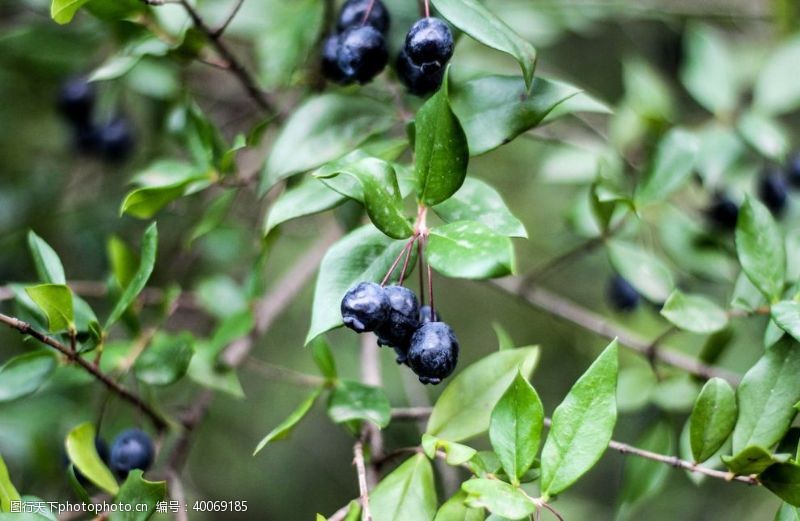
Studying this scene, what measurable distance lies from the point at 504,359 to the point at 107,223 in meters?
1.00

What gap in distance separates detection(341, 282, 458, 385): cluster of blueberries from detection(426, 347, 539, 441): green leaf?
0.14 metres

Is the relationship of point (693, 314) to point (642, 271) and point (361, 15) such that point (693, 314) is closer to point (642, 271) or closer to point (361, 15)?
point (642, 271)

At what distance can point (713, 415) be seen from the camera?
0.83 metres

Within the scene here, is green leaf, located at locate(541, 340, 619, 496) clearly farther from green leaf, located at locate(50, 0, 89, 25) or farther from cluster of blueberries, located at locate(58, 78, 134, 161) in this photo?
cluster of blueberries, located at locate(58, 78, 134, 161)

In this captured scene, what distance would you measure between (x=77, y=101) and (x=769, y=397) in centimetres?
133

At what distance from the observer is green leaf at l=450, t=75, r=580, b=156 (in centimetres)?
83

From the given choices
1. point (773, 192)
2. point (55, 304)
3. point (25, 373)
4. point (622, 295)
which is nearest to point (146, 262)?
point (55, 304)

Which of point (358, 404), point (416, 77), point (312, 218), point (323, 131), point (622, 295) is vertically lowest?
point (312, 218)

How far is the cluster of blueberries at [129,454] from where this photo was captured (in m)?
1.03

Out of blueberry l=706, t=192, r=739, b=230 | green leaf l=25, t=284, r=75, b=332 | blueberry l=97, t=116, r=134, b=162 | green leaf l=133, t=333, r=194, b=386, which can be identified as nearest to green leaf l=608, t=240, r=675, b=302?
blueberry l=706, t=192, r=739, b=230

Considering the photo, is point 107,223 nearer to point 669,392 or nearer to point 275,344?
point 275,344

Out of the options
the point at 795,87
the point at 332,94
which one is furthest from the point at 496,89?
the point at 795,87

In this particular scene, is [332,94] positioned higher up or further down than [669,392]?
higher up

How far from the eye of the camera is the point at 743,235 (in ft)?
3.07
